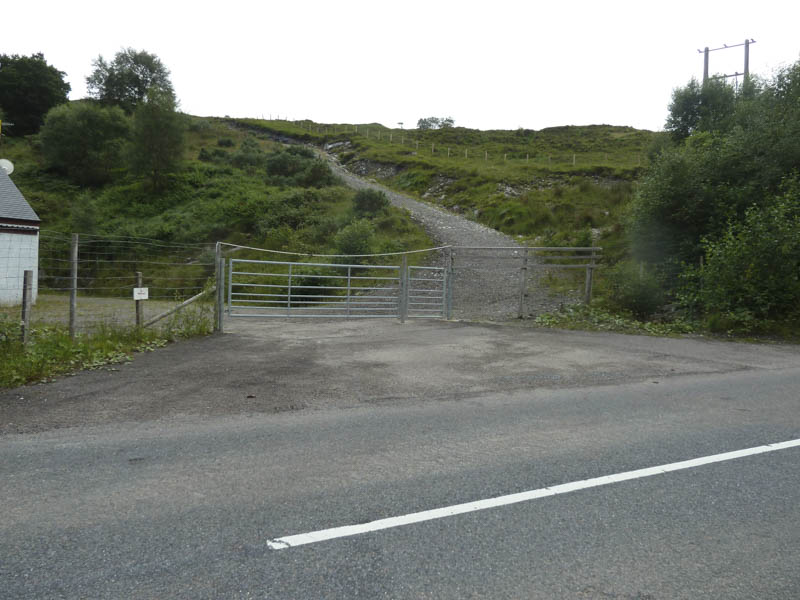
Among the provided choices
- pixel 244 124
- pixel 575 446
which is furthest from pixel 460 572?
pixel 244 124

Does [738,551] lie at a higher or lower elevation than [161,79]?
lower

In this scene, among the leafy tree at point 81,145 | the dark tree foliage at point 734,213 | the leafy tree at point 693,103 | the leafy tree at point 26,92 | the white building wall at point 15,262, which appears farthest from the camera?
the leafy tree at point 26,92

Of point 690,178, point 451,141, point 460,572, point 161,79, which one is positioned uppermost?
point 161,79

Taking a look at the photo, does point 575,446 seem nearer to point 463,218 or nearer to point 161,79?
point 463,218

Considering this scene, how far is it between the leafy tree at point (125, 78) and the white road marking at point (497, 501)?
7816cm

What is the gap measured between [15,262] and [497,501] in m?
26.3

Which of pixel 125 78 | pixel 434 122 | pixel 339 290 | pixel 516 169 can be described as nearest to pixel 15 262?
pixel 339 290

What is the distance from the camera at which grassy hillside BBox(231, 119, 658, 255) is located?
28.7 meters

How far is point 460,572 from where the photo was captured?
9.55 ft

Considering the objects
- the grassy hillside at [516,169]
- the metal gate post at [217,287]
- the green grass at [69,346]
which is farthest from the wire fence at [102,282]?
the grassy hillside at [516,169]

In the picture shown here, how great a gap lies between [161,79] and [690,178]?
74449 millimetres

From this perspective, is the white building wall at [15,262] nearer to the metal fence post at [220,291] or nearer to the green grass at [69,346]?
the metal fence post at [220,291]

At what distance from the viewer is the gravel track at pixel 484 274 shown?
16.6 metres

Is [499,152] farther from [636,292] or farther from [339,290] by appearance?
[636,292]
